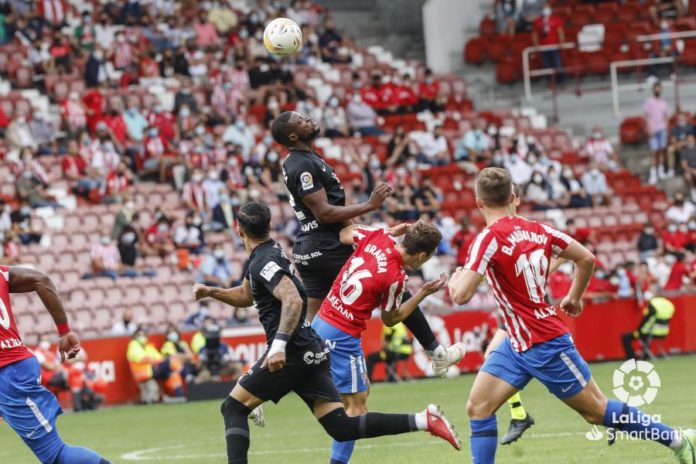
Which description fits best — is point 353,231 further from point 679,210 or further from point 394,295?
point 679,210

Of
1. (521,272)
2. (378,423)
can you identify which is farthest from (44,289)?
(521,272)

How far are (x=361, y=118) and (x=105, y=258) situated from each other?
8688 millimetres

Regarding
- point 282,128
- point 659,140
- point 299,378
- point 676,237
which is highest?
point 282,128

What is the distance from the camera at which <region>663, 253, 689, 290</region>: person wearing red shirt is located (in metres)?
A: 26.8

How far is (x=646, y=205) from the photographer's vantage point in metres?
31.3

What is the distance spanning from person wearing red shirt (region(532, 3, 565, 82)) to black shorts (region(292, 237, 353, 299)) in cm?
2512

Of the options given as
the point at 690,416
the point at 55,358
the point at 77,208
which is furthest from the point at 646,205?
the point at 690,416

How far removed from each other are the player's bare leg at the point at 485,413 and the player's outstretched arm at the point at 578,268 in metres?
0.77

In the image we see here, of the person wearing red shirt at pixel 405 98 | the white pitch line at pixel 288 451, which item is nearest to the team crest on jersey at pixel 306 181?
the white pitch line at pixel 288 451

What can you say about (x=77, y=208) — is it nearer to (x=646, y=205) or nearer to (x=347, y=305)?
(x=646, y=205)

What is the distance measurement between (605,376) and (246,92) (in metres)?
13.1

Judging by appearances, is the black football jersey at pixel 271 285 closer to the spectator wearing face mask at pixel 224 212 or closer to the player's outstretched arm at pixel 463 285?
the player's outstretched arm at pixel 463 285

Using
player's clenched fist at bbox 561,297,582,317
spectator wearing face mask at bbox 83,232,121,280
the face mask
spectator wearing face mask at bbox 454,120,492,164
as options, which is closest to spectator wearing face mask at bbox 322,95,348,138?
spectator wearing face mask at bbox 454,120,492,164

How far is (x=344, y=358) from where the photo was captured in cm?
1016
